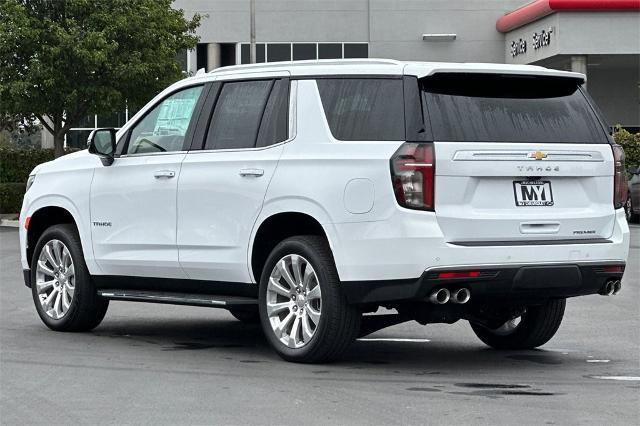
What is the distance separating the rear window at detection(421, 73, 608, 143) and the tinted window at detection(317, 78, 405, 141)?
20 cm

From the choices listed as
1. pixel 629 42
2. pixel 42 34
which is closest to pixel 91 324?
pixel 42 34

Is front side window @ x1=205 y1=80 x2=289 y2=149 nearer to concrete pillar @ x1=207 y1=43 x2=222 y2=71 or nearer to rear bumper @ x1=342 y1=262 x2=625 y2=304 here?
rear bumper @ x1=342 y1=262 x2=625 y2=304

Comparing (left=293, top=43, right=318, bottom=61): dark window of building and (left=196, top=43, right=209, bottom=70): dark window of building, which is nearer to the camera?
(left=293, top=43, right=318, bottom=61): dark window of building

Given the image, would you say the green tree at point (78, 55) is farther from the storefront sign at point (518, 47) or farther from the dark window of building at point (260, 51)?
the dark window of building at point (260, 51)

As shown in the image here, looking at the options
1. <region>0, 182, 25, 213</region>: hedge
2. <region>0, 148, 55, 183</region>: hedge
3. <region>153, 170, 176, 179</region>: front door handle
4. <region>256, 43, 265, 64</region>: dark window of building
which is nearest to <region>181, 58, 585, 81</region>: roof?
<region>153, 170, 176, 179</region>: front door handle

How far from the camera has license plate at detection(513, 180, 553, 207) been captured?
28.5ft

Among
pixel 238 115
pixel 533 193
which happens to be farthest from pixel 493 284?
pixel 238 115

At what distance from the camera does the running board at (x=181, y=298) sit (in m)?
9.39

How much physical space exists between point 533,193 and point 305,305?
5.17ft

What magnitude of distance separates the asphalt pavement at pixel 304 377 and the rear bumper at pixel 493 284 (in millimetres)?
478

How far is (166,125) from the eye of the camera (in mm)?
10266

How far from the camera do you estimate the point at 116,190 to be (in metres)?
10.4

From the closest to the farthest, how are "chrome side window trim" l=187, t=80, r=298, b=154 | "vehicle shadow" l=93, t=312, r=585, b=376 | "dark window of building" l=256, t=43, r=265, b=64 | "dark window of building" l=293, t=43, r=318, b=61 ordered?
"vehicle shadow" l=93, t=312, r=585, b=376 < "chrome side window trim" l=187, t=80, r=298, b=154 < "dark window of building" l=256, t=43, r=265, b=64 < "dark window of building" l=293, t=43, r=318, b=61

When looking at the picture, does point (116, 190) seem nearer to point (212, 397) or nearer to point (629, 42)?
point (212, 397)
